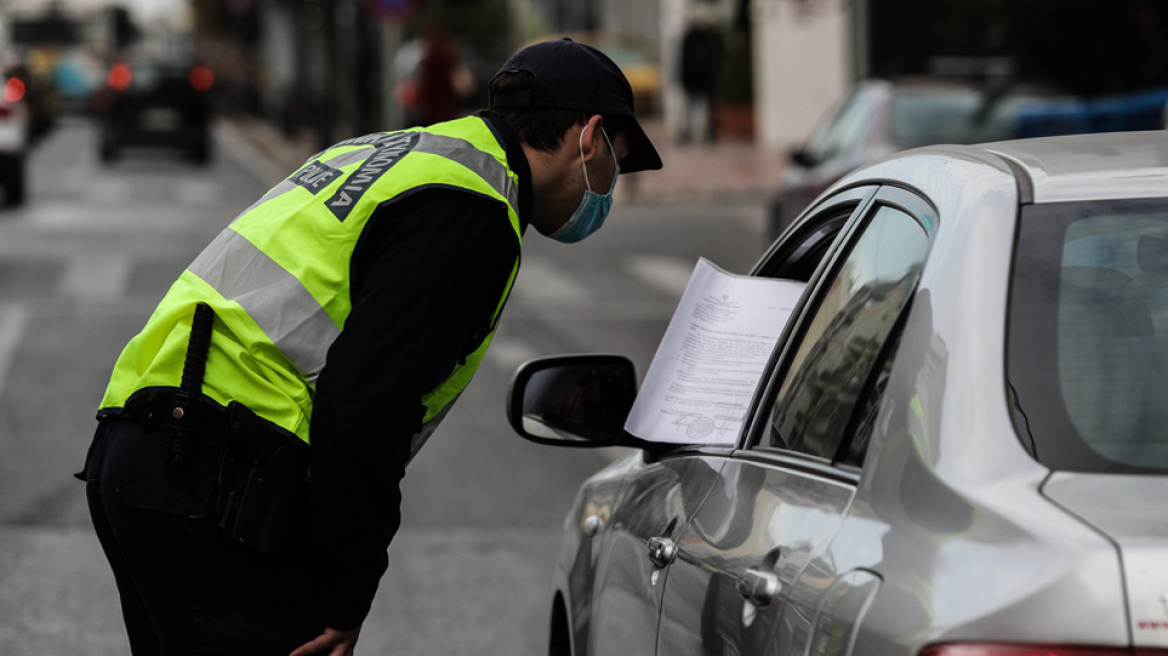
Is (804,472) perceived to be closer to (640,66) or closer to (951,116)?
(951,116)

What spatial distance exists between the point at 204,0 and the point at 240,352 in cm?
8330

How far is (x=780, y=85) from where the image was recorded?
3186 cm

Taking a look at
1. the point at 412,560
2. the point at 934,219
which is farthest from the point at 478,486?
the point at 934,219

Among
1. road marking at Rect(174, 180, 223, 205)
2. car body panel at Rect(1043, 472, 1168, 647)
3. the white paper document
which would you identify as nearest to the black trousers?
the white paper document

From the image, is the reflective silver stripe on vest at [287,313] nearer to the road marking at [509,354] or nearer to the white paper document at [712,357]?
the white paper document at [712,357]

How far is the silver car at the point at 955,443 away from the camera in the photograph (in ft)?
6.21

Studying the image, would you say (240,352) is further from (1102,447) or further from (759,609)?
(1102,447)

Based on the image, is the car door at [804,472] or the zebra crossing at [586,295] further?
the zebra crossing at [586,295]

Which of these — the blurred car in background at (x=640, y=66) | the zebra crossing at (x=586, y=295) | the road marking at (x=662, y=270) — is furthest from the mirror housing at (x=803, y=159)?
the blurred car in background at (x=640, y=66)

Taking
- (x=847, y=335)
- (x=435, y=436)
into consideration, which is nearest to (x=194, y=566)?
(x=847, y=335)

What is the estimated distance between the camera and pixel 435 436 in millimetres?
9594

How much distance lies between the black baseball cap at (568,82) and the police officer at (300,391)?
0.12 metres

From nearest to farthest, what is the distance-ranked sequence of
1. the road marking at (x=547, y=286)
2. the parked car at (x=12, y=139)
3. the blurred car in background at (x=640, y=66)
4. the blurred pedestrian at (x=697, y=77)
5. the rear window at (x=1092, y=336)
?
the rear window at (x=1092, y=336)
the road marking at (x=547, y=286)
the parked car at (x=12, y=139)
the blurred pedestrian at (x=697, y=77)
the blurred car in background at (x=640, y=66)

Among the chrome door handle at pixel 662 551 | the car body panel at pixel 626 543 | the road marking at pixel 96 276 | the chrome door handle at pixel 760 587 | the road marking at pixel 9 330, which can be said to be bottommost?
the road marking at pixel 96 276
